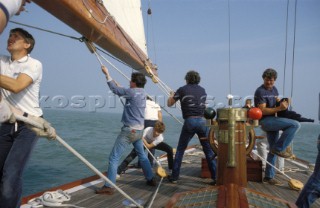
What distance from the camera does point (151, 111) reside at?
5863mm

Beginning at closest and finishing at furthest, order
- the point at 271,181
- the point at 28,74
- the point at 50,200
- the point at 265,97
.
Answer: the point at 28,74
the point at 50,200
the point at 265,97
the point at 271,181

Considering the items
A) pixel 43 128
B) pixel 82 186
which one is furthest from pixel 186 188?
pixel 43 128

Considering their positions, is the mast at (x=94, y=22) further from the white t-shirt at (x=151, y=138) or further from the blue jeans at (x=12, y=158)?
the white t-shirt at (x=151, y=138)

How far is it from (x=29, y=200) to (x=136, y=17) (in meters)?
3.76

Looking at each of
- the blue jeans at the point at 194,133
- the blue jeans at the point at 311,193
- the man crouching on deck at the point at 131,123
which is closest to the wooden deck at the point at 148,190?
the man crouching on deck at the point at 131,123

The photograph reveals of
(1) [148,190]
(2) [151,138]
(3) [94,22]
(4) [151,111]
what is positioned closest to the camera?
(3) [94,22]

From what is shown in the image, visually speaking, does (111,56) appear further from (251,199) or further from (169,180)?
(251,199)

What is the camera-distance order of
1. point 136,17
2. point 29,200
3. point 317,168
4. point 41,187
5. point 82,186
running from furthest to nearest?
point 41,187
point 136,17
point 82,186
point 29,200
point 317,168

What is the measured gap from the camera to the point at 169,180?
4598mm

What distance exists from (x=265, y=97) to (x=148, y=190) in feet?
7.76

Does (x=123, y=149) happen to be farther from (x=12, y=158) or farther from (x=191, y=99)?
(x=12, y=158)

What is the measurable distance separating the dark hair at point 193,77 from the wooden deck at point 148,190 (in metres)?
1.69

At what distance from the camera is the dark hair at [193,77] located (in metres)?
4.43

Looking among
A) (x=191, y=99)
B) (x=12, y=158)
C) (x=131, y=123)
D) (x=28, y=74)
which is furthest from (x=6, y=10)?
(x=191, y=99)
